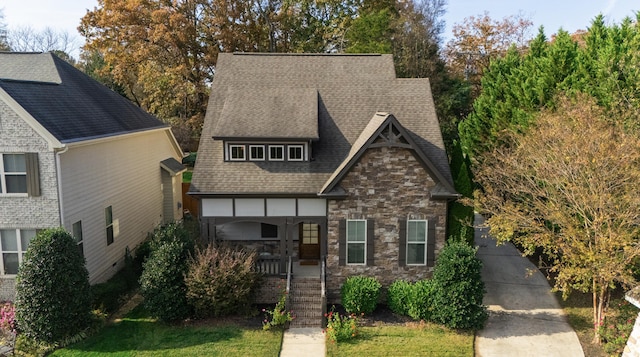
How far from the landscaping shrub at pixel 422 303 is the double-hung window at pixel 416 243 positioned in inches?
49.4

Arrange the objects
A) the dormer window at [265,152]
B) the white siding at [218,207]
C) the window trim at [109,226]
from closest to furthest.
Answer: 1. the white siding at [218,207]
2. the dormer window at [265,152]
3. the window trim at [109,226]

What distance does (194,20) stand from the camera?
118ft

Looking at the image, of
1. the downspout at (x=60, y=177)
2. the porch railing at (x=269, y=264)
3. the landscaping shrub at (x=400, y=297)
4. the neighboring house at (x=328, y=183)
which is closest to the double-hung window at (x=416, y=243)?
the neighboring house at (x=328, y=183)

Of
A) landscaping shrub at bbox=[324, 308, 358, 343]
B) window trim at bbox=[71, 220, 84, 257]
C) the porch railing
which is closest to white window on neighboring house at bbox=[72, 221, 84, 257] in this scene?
window trim at bbox=[71, 220, 84, 257]

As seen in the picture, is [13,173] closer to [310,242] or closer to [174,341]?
[174,341]

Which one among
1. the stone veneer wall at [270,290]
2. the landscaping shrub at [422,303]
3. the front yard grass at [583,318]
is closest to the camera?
the front yard grass at [583,318]

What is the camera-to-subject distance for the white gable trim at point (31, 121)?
13219mm

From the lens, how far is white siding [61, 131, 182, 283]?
15.0 m

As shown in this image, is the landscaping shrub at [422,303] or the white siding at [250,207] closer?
the landscaping shrub at [422,303]

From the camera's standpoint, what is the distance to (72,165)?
48.2 ft

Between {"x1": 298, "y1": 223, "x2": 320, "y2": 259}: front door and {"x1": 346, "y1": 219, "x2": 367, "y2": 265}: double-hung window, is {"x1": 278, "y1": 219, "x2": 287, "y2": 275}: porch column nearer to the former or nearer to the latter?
{"x1": 298, "y1": 223, "x2": 320, "y2": 259}: front door

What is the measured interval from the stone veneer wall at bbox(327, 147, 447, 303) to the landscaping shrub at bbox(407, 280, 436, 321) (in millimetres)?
1171

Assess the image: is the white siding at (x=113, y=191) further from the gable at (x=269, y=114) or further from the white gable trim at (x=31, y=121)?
the gable at (x=269, y=114)

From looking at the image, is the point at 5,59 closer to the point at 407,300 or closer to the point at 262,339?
the point at 262,339
